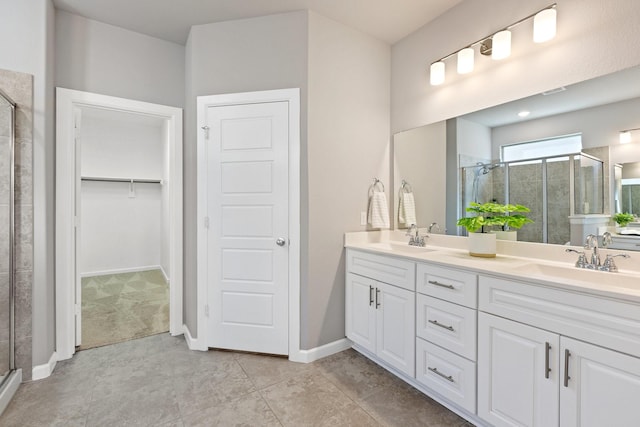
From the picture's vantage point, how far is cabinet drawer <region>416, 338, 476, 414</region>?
5.25ft

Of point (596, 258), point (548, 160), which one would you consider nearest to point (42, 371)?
point (596, 258)

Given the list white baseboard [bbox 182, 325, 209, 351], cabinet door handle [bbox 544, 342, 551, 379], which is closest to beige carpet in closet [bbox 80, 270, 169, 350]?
white baseboard [bbox 182, 325, 209, 351]

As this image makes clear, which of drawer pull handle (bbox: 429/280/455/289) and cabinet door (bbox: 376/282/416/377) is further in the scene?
cabinet door (bbox: 376/282/416/377)

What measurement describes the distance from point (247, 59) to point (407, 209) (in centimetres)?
185

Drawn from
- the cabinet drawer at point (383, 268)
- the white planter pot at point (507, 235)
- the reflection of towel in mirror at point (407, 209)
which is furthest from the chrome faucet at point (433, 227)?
the cabinet drawer at point (383, 268)

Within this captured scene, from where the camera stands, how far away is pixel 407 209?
2.69 m

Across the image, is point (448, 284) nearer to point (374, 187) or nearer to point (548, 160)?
point (548, 160)

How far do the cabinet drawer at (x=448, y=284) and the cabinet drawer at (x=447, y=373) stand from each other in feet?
1.03

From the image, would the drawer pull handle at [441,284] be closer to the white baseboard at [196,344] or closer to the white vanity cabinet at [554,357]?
the white vanity cabinet at [554,357]

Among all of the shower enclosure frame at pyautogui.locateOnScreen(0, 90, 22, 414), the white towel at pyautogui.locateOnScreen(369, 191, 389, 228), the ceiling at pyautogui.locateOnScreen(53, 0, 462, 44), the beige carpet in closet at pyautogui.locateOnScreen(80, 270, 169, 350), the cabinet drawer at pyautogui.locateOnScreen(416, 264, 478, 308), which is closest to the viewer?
the cabinet drawer at pyautogui.locateOnScreen(416, 264, 478, 308)

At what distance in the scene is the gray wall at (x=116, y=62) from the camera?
2395 mm

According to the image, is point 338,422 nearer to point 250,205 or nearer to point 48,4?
point 250,205

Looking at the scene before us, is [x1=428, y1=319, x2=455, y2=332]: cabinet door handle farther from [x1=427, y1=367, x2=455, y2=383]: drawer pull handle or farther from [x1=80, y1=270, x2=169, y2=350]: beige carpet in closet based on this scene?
[x1=80, y1=270, x2=169, y2=350]: beige carpet in closet

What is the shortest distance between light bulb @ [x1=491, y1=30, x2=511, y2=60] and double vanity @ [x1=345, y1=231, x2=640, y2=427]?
1.22 metres
